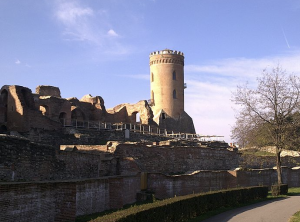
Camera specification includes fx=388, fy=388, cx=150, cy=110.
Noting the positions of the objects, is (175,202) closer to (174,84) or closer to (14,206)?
(14,206)

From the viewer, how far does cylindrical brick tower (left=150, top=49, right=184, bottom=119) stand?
196 feet

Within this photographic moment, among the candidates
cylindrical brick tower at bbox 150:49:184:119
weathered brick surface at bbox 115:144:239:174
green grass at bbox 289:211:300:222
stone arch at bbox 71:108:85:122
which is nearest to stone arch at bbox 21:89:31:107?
weathered brick surface at bbox 115:144:239:174

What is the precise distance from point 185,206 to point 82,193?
3.63 metres

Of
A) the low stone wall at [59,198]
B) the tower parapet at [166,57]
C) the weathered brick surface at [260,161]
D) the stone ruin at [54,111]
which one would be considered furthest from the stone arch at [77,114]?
the low stone wall at [59,198]

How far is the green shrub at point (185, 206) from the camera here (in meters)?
9.64

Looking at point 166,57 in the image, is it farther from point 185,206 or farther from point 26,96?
point 185,206

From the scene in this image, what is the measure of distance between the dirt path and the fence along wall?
3488 millimetres

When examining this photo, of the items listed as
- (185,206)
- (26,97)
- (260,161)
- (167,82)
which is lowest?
(185,206)

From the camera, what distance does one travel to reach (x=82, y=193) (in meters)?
12.0

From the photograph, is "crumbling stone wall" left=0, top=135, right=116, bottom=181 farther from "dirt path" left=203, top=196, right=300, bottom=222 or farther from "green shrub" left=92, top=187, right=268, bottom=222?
"dirt path" left=203, top=196, right=300, bottom=222

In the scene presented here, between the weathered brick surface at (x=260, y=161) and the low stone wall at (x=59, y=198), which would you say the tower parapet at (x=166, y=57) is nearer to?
the weathered brick surface at (x=260, y=161)

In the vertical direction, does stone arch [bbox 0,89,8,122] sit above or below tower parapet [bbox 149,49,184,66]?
below

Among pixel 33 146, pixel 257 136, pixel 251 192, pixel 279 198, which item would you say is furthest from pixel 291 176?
pixel 33 146

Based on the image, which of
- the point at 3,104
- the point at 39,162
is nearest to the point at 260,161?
the point at 3,104
